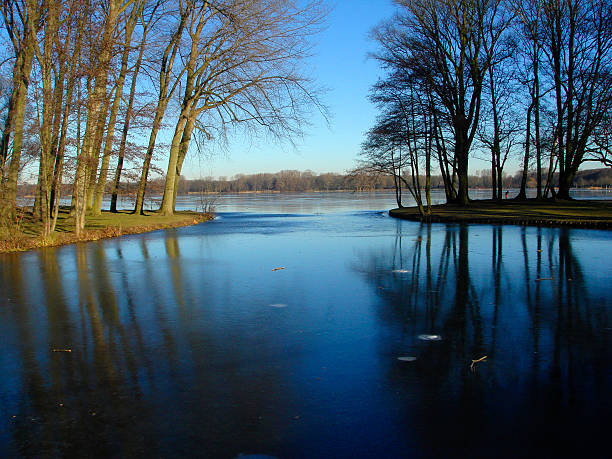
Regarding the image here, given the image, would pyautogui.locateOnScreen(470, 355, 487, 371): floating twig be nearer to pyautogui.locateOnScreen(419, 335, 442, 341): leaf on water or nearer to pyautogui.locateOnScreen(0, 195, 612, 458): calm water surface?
pyautogui.locateOnScreen(0, 195, 612, 458): calm water surface

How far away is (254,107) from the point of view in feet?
97.2

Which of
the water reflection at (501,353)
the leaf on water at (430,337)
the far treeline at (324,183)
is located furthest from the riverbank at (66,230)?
the far treeline at (324,183)

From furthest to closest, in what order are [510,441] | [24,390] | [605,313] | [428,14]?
[428,14]
[605,313]
[24,390]
[510,441]

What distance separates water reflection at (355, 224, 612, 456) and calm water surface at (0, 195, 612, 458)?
0.07 feet

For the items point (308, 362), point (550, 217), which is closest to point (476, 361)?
point (308, 362)

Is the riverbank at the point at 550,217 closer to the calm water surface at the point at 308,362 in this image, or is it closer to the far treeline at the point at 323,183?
the calm water surface at the point at 308,362

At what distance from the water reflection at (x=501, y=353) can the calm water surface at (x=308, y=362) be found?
0.02 metres

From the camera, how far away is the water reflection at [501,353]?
3551 millimetres

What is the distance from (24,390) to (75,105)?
14663 mm

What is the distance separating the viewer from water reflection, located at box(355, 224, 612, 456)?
355cm

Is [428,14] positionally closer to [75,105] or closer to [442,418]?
[75,105]

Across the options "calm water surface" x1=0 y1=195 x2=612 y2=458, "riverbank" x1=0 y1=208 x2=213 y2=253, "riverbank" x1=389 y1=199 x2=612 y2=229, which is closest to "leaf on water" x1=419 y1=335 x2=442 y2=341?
"calm water surface" x1=0 y1=195 x2=612 y2=458

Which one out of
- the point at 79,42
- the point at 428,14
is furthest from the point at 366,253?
the point at 428,14

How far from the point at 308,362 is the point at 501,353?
188 centimetres
